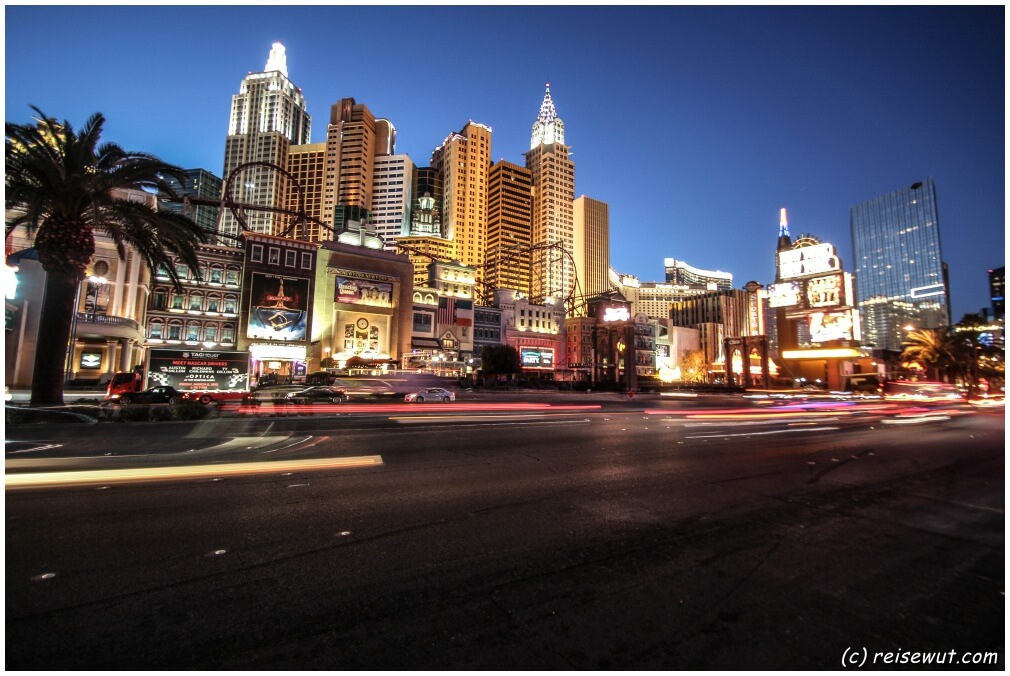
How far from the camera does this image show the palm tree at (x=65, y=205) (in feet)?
52.1

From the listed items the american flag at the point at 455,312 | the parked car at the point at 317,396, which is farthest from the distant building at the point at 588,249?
the parked car at the point at 317,396

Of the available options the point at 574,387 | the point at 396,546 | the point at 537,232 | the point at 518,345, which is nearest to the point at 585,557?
the point at 396,546

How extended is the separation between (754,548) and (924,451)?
1063 cm

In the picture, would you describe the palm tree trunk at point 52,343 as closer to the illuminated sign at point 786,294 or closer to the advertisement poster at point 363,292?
the advertisement poster at point 363,292

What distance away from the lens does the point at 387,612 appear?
10.5 ft

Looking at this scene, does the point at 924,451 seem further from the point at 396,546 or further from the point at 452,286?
the point at 452,286

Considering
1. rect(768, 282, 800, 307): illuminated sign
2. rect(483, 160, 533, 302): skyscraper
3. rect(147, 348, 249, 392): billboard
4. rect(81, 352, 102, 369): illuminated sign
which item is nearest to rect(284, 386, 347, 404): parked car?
rect(147, 348, 249, 392): billboard

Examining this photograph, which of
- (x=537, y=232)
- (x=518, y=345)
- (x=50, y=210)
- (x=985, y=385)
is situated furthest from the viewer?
(x=537, y=232)

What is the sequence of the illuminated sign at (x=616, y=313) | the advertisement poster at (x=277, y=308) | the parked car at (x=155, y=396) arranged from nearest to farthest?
the parked car at (x=155, y=396) → the advertisement poster at (x=277, y=308) → the illuminated sign at (x=616, y=313)

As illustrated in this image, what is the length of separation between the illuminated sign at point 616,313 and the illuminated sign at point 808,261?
3624 cm

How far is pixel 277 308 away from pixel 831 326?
3183 inches

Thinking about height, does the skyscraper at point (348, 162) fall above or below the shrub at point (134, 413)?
above

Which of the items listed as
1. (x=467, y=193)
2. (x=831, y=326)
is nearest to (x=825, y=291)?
(x=831, y=326)

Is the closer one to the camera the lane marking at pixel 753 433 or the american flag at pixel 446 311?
the lane marking at pixel 753 433
